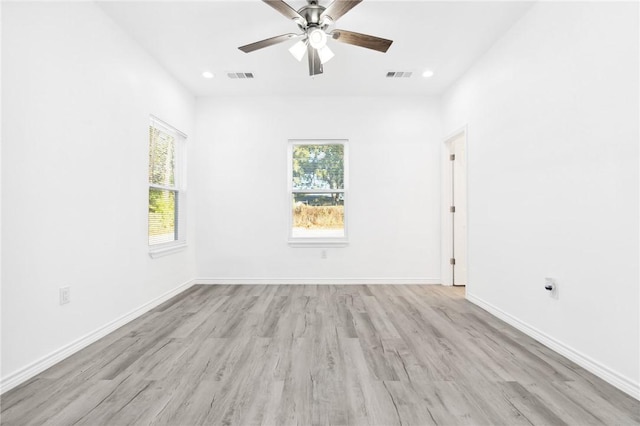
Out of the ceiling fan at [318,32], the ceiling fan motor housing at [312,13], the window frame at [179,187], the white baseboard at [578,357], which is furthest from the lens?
the window frame at [179,187]

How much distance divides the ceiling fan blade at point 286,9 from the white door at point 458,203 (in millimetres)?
2837

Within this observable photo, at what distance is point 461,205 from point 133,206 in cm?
410

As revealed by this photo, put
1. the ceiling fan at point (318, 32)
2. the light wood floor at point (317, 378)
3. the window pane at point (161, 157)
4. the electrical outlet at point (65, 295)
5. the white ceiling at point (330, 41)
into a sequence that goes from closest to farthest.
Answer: the light wood floor at point (317, 378)
the electrical outlet at point (65, 295)
the ceiling fan at point (318, 32)
the white ceiling at point (330, 41)
the window pane at point (161, 157)

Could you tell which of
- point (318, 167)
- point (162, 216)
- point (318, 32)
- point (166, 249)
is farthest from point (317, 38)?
point (166, 249)

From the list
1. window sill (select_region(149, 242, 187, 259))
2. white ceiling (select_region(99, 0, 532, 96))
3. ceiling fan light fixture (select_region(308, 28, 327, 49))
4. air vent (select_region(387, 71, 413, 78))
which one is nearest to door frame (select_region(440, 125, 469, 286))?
white ceiling (select_region(99, 0, 532, 96))

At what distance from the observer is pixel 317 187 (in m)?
4.48

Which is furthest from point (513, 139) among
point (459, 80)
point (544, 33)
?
point (459, 80)

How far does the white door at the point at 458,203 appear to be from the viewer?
4.26 m

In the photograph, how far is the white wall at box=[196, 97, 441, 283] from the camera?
4.37 meters

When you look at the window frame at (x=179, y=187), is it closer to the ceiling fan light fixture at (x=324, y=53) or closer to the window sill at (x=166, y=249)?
the window sill at (x=166, y=249)

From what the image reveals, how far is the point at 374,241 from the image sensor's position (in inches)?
172

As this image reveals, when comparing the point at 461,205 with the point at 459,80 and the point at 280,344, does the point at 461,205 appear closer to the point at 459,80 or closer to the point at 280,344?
the point at 459,80

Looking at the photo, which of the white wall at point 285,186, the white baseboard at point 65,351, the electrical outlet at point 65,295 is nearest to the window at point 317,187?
the white wall at point 285,186

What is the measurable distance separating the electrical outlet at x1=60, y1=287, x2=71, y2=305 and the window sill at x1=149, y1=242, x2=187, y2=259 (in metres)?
1.05
